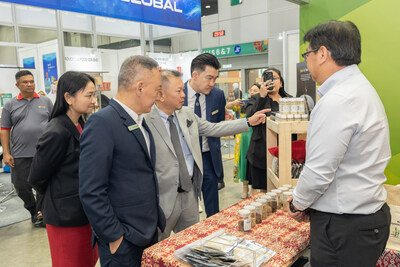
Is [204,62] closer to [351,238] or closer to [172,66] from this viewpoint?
[351,238]

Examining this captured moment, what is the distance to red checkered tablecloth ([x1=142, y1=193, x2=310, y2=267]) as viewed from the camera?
147 cm

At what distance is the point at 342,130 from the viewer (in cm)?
124

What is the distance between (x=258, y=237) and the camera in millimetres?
1662

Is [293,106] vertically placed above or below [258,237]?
above

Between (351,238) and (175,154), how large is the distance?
3.45 ft

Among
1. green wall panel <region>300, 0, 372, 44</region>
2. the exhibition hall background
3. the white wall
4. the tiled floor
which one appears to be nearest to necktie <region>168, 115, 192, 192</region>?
the tiled floor

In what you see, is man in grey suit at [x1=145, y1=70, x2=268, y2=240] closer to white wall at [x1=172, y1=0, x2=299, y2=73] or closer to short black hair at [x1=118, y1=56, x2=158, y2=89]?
short black hair at [x1=118, y1=56, x2=158, y2=89]

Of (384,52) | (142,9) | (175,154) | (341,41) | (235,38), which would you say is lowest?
(175,154)

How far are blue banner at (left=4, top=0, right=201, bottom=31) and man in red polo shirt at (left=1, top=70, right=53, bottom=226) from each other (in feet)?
3.04

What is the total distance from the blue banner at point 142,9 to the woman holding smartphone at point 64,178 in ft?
6.48

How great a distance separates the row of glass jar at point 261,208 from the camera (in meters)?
1.72

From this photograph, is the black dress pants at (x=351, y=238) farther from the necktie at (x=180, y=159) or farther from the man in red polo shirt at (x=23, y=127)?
the man in red polo shirt at (x=23, y=127)

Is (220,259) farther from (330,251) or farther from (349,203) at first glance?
(349,203)

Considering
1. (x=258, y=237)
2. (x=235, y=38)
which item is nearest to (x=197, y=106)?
(x=258, y=237)
